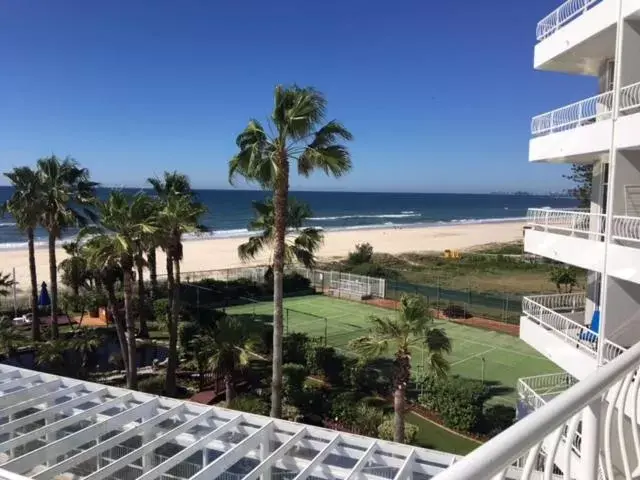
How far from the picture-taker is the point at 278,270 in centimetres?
1387

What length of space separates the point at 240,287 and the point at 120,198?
59.0 ft

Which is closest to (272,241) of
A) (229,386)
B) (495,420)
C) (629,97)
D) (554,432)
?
(229,386)

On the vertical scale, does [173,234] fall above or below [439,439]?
above

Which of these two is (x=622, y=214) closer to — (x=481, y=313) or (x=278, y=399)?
(x=278, y=399)

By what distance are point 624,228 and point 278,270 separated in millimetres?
8114

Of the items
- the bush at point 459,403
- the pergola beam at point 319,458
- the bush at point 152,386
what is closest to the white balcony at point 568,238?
the bush at point 459,403

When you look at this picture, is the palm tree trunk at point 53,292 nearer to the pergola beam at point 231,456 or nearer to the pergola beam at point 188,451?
the pergola beam at point 188,451

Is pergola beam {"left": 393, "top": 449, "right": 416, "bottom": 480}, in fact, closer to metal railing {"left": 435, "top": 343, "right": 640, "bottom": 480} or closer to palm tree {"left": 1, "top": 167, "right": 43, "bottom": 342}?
metal railing {"left": 435, "top": 343, "right": 640, "bottom": 480}

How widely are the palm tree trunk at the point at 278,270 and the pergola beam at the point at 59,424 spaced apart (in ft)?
13.7

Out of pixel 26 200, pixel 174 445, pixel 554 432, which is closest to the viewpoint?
pixel 554 432

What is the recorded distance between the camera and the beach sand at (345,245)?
50.3 metres

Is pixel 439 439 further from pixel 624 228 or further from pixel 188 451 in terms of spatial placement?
pixel 188 451

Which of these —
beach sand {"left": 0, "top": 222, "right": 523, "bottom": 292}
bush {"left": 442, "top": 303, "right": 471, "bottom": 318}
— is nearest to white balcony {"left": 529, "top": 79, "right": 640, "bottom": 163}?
bush {"left": 442, "top": 303, "right": 471, "bottom": 318}

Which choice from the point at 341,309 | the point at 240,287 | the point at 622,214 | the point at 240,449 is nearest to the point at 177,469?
the point at 240,449
